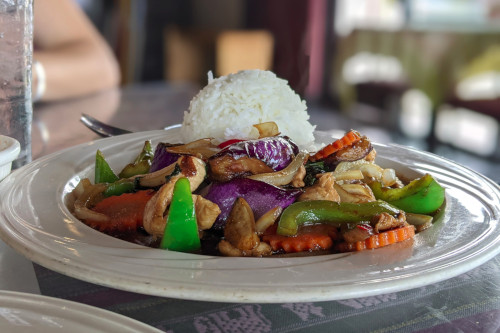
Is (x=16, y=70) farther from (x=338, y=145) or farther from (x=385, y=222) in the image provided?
(x=385, y=222)

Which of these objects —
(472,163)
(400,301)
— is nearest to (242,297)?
(400,301)

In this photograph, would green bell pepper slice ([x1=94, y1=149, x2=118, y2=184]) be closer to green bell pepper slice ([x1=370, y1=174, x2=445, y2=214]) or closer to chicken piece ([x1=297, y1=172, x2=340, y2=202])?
chicken piece ([x1=297, y1=172, x2=340, y2=202])

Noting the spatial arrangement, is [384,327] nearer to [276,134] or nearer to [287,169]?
[287,169]

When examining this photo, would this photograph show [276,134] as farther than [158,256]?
Yes

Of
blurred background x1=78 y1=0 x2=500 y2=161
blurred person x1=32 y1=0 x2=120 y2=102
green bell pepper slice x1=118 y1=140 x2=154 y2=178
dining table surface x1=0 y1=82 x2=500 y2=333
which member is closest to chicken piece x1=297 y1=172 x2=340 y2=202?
dining table surface x1=0 y1=82 x2=500 y2=333

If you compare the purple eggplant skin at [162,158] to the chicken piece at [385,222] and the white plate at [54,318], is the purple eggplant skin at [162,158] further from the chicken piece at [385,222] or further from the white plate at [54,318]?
the white plate at [54,318]

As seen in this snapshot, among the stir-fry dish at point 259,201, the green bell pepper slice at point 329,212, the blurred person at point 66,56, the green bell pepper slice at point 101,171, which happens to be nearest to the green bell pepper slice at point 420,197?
the stir-fry dish at point 259,201
